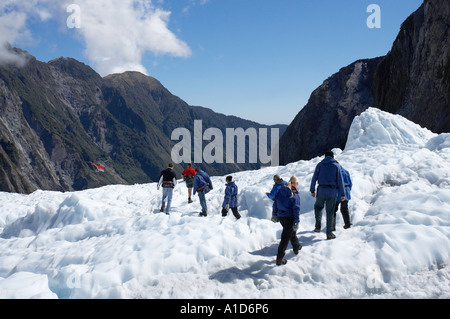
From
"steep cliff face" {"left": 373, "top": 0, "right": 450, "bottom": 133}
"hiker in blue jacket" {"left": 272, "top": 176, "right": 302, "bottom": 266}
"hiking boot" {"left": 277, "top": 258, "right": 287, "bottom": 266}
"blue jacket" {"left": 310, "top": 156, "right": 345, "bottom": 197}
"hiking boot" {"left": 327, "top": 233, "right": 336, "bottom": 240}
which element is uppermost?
"steep cliff face" {"left": 373, "top": 0, "right": 450, "bottom": 133}

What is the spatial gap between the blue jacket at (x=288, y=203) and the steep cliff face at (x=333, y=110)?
91.1m

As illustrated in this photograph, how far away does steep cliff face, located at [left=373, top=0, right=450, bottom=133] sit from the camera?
43.1 metres

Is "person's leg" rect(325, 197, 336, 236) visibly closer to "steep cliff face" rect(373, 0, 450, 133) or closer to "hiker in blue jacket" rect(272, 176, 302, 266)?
"hiker in blue jacket" rect(272, 176, 302, 266)

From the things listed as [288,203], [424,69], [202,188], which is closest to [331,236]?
[288,203]

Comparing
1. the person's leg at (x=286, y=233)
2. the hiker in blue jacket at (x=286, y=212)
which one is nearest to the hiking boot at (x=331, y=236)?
the hiker in blue jacket at (x=286, y=212)

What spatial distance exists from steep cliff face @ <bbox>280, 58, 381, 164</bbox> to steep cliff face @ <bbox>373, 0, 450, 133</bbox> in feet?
112

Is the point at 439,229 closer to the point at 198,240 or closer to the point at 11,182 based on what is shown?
the point at 198,240

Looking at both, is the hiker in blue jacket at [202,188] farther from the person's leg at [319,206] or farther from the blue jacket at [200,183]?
the person's leg at [319,206]

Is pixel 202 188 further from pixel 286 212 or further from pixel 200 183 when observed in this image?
pixel 286 212

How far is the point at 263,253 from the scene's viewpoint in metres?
8.81

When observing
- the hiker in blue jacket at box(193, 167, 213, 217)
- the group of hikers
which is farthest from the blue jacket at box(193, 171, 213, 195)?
the group of hikers

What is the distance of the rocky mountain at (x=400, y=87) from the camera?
4428 cm

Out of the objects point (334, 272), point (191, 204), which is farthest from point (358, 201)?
point (191, 204)

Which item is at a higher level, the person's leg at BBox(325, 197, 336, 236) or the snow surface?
the person's leg at BBox(325, 197, 336, 236)
